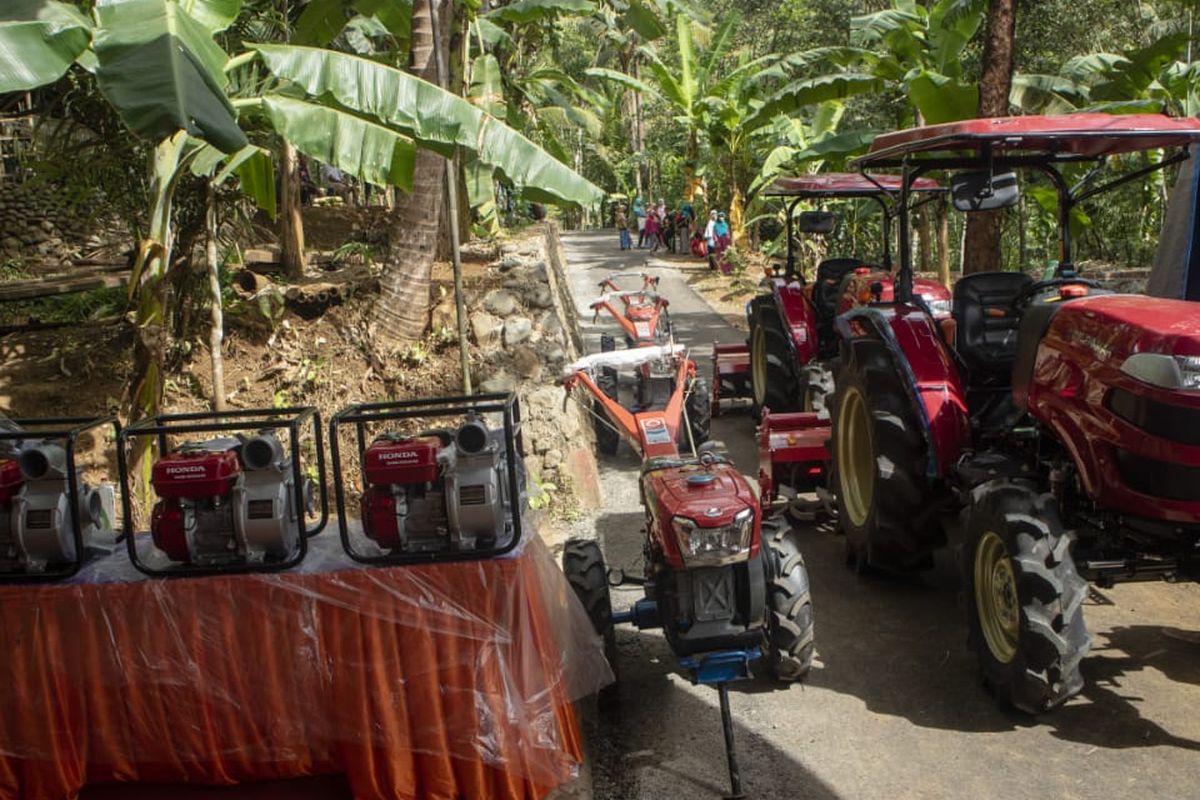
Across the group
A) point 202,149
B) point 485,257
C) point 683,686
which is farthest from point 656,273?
point 683,686

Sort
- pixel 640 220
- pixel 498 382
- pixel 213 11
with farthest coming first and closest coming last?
pixel 640 220 → pixel 498 382 → pixel 213 11

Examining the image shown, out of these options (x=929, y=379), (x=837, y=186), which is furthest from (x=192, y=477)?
(x=837, y=186)

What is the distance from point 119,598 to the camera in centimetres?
426

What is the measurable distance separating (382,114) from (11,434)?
3184 millimetres

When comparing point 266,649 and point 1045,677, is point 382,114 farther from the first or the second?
point 1045,677

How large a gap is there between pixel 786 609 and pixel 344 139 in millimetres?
4174

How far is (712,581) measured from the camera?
4637mm

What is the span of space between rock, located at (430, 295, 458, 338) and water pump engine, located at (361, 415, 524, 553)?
19.2ft

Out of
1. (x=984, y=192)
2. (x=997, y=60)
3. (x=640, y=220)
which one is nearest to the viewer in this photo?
(x=984, y=192)

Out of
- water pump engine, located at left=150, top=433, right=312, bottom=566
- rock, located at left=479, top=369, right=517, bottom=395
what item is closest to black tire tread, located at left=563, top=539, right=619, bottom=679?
water pump engine, located at left=150, top=433, right=312, bottom=566

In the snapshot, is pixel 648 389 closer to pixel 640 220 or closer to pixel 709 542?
pixel 709 542

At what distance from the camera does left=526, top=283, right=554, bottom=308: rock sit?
402 inches

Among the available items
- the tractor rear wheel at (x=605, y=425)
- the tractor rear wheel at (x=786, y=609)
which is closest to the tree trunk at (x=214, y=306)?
the tractor rear wheel at (x=605, y=425)

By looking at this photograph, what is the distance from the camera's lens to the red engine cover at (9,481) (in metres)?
4.39
